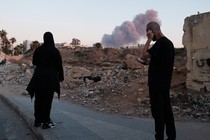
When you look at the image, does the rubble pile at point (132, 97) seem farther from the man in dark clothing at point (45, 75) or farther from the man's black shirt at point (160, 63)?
the man's black shirt at point (160, 63)

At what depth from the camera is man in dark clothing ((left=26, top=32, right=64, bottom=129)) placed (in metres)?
6.66

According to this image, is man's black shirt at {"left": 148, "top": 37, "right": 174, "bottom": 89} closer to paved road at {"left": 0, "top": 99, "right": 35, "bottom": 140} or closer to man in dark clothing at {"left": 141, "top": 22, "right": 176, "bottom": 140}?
man in dark clothing at {"left": 141, "top": 22, "right": 176, "bottom": 140}

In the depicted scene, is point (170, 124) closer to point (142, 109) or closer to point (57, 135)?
point (57, 135)

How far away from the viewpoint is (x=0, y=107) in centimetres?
1180

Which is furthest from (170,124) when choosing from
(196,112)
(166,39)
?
(196,112)

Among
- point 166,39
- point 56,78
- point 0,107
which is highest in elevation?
point 166,39

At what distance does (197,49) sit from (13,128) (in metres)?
5.36

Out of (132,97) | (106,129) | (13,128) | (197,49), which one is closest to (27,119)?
(13,128)

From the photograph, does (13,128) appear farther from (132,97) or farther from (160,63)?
(132,97)

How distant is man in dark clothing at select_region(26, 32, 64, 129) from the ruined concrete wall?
469 centimetres

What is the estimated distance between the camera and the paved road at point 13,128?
7090 mm

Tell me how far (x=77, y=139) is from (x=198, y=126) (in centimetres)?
257

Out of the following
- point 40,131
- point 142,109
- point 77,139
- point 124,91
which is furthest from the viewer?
point 124,91

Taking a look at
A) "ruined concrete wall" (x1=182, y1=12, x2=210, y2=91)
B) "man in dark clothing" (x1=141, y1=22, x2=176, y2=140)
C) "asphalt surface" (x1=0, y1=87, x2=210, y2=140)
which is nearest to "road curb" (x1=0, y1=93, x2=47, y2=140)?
"asphalt surface" (x1=0, y1=87, x2=210, y2=140)
